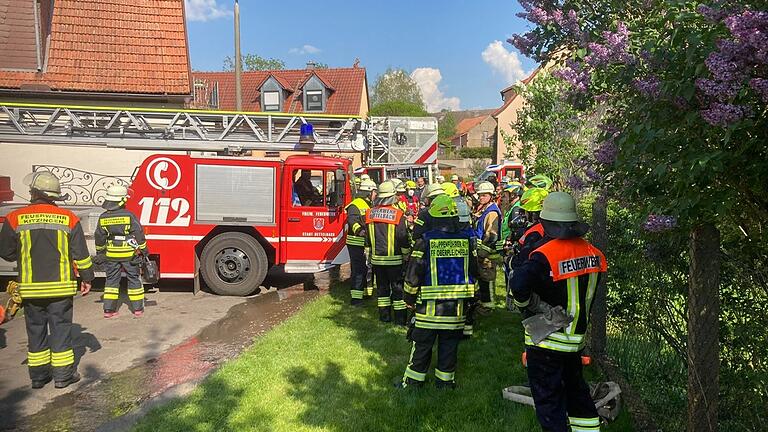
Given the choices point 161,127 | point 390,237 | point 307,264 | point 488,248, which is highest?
point 161,127

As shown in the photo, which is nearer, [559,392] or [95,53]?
[559,392]

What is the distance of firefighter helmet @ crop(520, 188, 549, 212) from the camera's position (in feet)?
17.3

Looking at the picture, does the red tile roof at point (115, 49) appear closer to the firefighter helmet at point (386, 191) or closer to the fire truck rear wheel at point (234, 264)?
the fire truck rear wheel at point (234, 264)

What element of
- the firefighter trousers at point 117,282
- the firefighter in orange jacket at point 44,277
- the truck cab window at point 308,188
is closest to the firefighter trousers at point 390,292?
the truck cab window at point 308,188

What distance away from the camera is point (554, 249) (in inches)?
129

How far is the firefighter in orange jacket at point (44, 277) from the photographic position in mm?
4773

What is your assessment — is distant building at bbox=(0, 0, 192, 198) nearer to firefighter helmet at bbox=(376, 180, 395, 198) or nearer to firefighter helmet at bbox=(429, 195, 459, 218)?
firefighter helmet at bbox=(376, 180, 395, 198)

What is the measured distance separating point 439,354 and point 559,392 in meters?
1.48

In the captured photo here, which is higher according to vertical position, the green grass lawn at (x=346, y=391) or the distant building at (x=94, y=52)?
the distant building at (x=94, y=52)

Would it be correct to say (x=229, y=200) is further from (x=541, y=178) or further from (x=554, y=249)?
(x=554, y=249)

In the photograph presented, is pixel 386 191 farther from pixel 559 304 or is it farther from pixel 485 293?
pixel 559 304

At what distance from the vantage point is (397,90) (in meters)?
61.2

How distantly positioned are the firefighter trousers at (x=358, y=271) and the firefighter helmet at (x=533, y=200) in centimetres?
307

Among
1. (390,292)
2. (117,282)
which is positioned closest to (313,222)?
(390,292)
